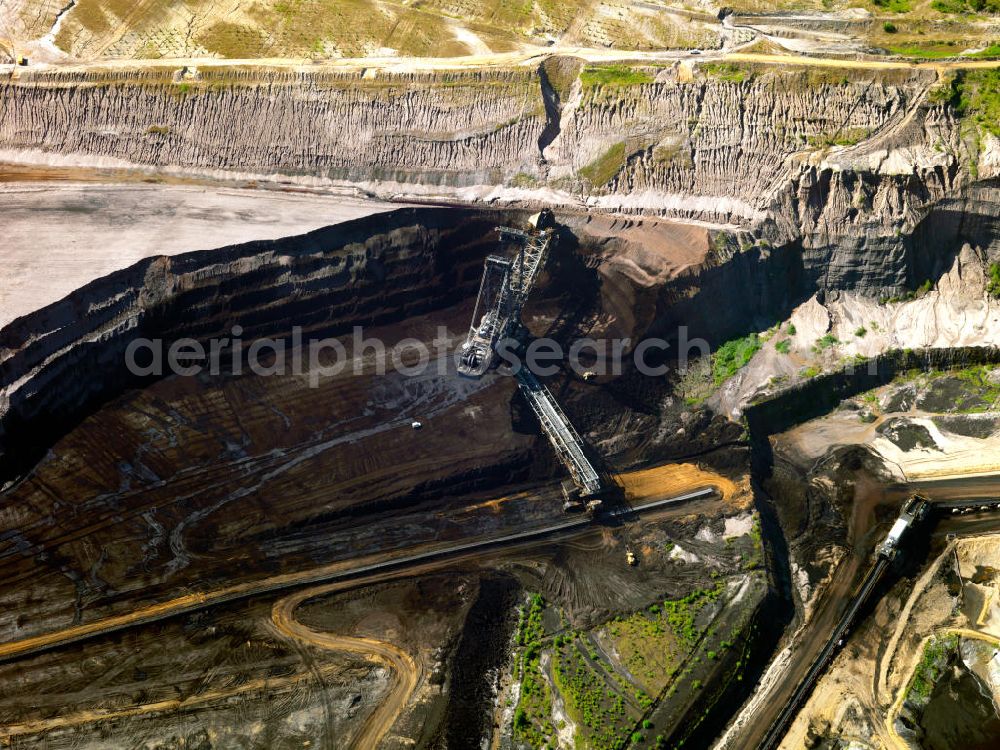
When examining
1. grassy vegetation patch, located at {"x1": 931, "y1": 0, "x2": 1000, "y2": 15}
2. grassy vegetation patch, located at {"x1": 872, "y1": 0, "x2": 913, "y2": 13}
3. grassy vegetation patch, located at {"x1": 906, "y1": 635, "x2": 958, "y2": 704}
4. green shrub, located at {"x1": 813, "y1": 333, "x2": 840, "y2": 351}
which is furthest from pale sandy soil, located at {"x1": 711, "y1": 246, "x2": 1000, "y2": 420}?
grassy vegetation patch, located at {"x1": 872, "y1": 0, "x2": 913, "y2": 13}

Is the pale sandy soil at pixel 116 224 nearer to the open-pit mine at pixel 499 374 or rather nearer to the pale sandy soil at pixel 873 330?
the open-pit mine at pixel 499 374

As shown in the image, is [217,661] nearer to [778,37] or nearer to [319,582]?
[319,582]

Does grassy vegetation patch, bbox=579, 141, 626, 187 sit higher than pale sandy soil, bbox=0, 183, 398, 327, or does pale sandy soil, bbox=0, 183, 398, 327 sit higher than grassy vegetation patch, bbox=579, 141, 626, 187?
grassy vegetation patch, bbox=579, 141, 626, 187

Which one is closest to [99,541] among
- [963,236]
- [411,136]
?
[411,136]

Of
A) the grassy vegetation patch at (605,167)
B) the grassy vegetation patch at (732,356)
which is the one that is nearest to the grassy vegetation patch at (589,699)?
the grassy vegetation patch at (732,356)

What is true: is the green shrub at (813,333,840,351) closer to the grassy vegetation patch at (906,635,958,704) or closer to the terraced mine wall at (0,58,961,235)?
the terraced mine wall at (0,58,961,235)
